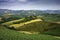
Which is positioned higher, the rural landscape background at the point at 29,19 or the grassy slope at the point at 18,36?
the rural landscape background at the point at 29,19

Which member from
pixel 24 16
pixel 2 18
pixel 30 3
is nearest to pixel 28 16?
pixel 24 16

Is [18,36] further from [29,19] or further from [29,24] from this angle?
[29,19]

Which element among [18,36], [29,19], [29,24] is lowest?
[18,36]

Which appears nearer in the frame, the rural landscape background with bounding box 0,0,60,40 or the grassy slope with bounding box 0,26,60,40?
the grassy slope with bounding box 0,26,60,40

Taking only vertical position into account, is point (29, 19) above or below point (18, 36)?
above

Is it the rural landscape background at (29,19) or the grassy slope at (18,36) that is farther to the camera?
the rural landscape background at (29,19)

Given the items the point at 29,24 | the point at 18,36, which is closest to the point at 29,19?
the point at 29,24

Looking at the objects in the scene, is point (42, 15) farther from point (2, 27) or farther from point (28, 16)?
point (2, 27)

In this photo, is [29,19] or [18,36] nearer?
[18,36]
